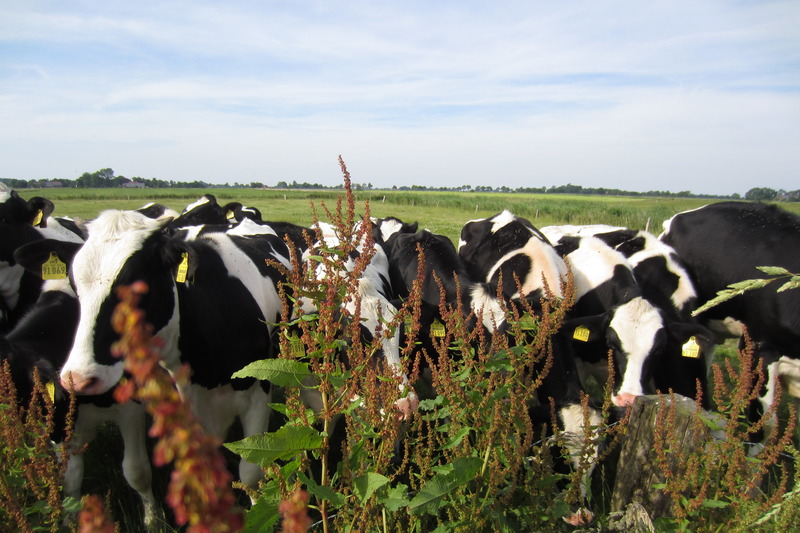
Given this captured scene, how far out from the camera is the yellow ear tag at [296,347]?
1.93 m

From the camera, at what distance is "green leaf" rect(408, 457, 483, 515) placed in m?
1.74

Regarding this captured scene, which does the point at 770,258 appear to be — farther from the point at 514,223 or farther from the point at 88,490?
the point at 88,490

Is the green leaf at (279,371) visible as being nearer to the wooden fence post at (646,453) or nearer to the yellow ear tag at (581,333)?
the wooden fence post at (646,453)

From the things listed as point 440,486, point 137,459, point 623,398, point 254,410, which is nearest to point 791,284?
point 440,486

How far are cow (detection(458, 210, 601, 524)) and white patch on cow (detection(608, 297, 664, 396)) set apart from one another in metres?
0.48

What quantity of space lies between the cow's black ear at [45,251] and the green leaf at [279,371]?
2.55m

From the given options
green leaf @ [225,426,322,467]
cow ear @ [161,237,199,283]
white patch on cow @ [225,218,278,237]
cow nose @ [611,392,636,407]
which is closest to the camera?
green leaf @ [225,426,322,467]

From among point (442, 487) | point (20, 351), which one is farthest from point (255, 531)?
point (20, 351)

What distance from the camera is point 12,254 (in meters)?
5.23

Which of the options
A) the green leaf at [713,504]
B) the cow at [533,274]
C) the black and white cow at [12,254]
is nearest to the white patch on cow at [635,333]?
the cow at [533,274]

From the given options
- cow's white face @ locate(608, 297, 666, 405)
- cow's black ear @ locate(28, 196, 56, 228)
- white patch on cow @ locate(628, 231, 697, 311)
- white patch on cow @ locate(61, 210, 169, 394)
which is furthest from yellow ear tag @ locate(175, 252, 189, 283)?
white patch on cow @ locate(628, 231, 697, 311)

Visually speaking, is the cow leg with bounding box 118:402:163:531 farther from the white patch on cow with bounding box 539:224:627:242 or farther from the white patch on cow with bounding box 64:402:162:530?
the white patch on cow with bounding box 539:224:627:242

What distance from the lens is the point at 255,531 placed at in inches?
59.3

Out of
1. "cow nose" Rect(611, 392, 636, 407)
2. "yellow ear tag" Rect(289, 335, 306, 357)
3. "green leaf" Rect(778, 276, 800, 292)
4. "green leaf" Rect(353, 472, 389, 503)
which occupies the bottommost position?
"cow nose" Rect(611, 392, 636, 407)
